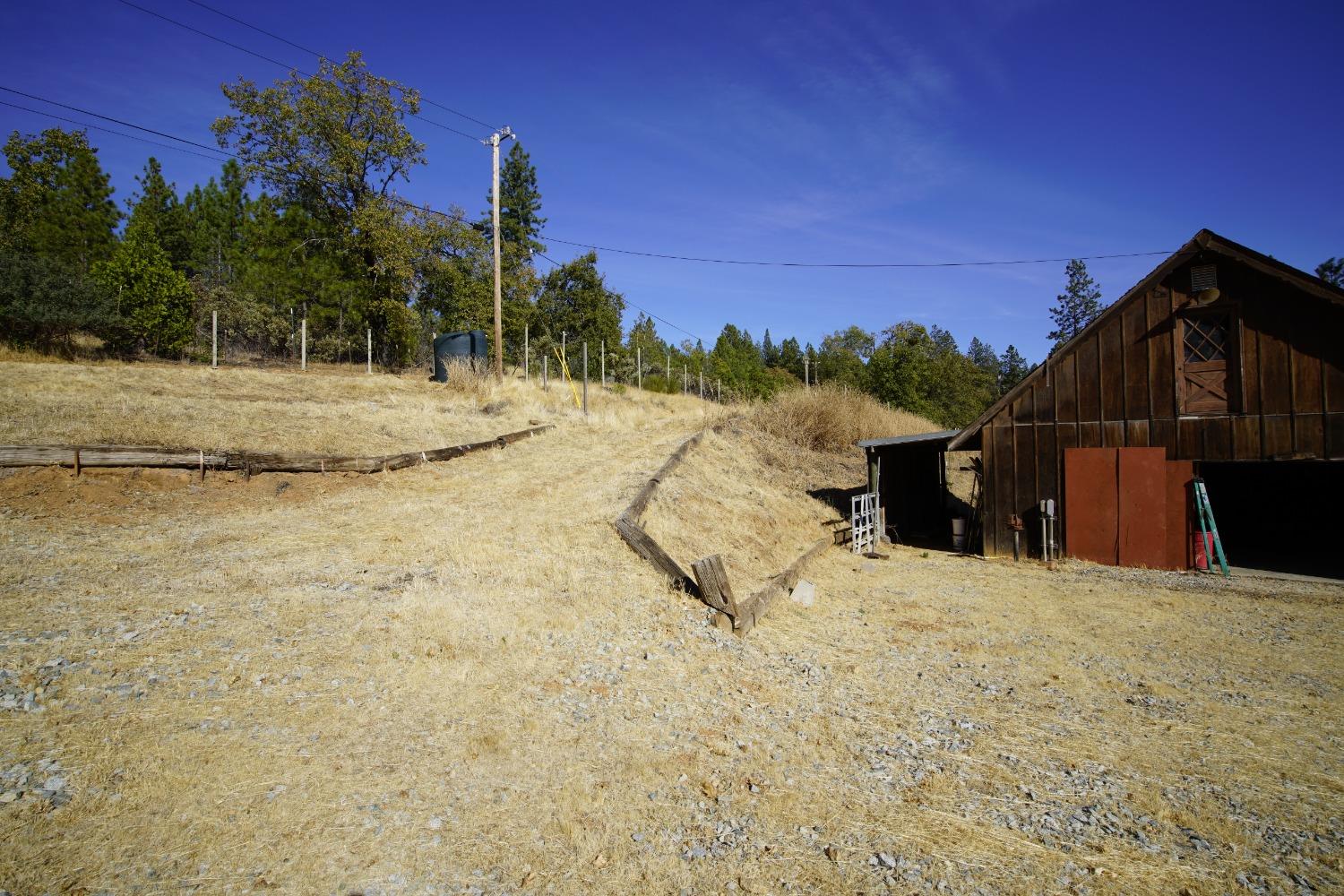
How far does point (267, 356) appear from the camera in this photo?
31.3m

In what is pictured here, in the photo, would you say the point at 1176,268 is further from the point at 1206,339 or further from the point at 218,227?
the point at 218,227

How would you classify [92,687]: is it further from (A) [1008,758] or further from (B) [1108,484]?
(B) [1108,484]

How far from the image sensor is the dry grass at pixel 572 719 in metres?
3.67

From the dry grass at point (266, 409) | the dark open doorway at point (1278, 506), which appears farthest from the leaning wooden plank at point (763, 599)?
the dark open doorway at point (1278, 506)

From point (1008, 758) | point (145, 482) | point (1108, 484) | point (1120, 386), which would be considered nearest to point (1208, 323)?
point (1120, 386)

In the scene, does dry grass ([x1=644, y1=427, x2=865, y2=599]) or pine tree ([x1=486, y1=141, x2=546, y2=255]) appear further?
pine tree ([x1=486, y1=141, x2=546, y2=255])

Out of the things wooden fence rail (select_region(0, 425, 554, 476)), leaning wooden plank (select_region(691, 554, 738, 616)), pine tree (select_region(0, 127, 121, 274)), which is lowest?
leaning wooden plank (select_region(691, 554, 738, 616))

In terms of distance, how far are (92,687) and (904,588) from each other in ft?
35.0

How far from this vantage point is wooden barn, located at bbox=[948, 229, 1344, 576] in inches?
493

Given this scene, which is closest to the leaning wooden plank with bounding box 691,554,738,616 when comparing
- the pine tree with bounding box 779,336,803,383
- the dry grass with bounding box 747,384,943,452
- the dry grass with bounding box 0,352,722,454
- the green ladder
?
the dry grass with bounding box 0,352,722,454

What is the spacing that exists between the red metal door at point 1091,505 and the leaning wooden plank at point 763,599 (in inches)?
249

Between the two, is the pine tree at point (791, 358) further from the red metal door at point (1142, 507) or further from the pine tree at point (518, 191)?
the red metal door at point (1142, 507)

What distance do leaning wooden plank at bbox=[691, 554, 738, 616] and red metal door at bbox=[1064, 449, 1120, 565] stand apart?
10025mm

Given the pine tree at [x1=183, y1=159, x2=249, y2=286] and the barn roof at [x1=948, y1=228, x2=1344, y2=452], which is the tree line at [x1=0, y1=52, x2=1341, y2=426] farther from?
the barn roof at [x1=948, y1=228, x2=1344, y2=452]
